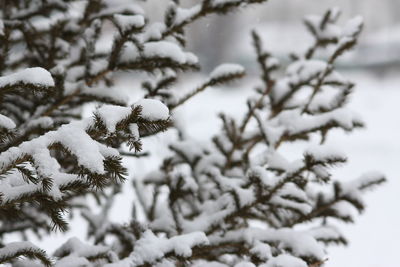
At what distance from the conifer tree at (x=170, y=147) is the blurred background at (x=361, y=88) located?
32 centimetres

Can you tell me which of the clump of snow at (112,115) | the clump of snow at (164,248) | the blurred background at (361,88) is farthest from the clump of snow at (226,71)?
the clump of snow at (112,115)

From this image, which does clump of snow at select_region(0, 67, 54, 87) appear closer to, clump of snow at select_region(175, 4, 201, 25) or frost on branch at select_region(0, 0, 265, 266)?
frost on branch at select_region(0, 0, 265, 266)

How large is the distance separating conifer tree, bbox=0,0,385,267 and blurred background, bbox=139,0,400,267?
1.03 feet

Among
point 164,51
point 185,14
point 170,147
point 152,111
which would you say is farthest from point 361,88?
point 152,111

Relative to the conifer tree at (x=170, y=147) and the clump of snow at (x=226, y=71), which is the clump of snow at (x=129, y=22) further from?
the clump of snow at (x=226, y=71)

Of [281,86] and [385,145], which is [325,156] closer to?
[281,86]

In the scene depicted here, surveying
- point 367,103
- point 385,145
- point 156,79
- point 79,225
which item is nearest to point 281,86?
point 156,79

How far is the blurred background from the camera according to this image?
8453 mm

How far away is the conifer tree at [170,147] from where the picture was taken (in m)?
1.50

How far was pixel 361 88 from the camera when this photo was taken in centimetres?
2652

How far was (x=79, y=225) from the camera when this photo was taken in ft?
28.7

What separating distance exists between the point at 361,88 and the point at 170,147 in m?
25.3

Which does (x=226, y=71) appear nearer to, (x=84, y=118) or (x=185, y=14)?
(x=185, y=14)

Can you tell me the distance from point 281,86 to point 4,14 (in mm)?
1490
